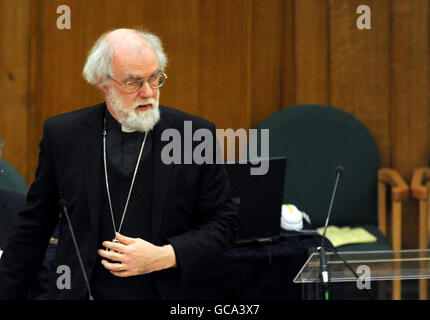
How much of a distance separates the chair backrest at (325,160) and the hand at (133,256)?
6.95ft

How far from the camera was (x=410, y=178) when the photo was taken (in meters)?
4.41

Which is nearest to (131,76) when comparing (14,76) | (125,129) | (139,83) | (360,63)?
(139,83)

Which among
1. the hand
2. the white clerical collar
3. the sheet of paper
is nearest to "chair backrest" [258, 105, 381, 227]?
the sheet of paper

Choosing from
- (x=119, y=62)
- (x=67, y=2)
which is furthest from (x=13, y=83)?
(x=119, y=62)

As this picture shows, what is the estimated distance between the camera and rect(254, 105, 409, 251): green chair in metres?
4.03

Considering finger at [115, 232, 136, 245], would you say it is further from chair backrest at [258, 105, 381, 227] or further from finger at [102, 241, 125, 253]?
chair backrest at [258, 105, 381, 227]

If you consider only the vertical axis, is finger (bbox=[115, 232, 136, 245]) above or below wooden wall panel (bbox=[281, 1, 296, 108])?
below

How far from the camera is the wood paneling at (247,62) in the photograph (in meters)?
4.06

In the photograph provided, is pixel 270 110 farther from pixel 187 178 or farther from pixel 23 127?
pixel 187 178

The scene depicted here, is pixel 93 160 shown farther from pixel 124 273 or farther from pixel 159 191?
pixel 124 273

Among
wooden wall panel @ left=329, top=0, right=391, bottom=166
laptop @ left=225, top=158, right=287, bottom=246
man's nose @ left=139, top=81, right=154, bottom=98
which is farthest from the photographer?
wooden wall panel @ left=329, top=0, right=391, bottom=166

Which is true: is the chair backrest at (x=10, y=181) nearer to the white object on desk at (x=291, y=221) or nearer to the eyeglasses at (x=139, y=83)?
the white object on desk at (x=291, y=221)
